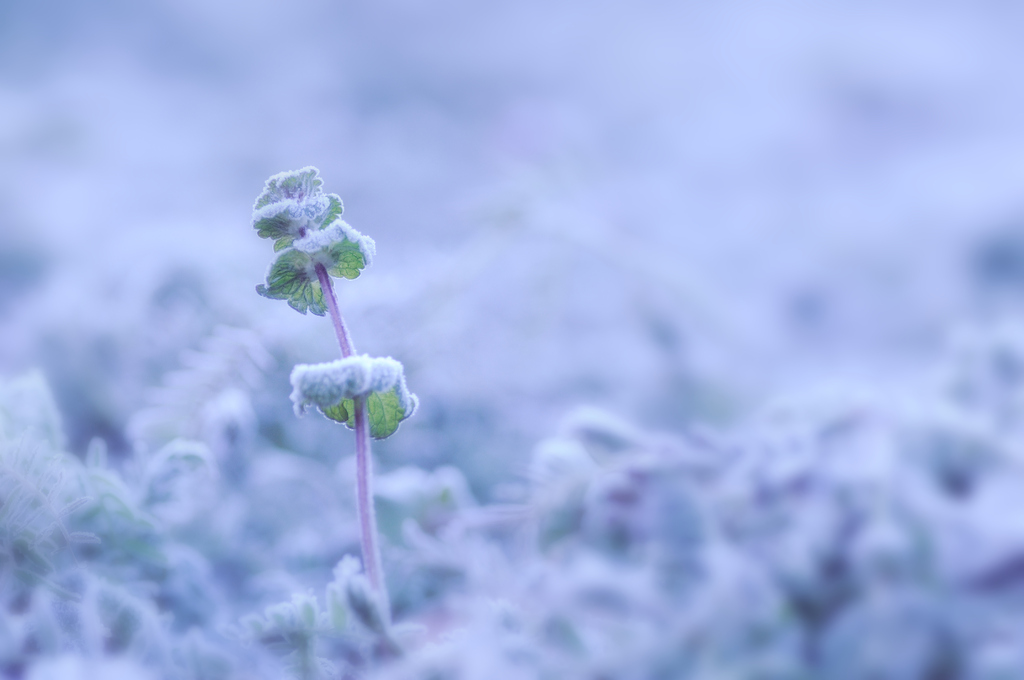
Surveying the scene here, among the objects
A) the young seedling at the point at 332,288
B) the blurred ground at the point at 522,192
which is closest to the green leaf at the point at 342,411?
the young seedling at the point at 332,288

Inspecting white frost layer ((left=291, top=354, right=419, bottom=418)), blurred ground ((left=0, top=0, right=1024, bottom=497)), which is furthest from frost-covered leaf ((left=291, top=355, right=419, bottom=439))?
blurred ground ((left=0, top=0, right=1024, bottom=497))

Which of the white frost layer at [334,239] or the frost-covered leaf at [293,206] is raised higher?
the frost-covered leaf at [293,206]

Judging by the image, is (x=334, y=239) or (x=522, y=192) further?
(x=522, y=192)

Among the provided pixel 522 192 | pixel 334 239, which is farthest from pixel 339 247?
pixel 522 192

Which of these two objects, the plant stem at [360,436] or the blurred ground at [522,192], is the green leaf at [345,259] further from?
the blurred ground at [522,192]

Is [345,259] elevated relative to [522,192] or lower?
lower

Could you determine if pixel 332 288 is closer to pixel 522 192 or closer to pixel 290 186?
pixel 290 186

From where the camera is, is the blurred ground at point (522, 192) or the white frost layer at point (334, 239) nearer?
the white frost layer at point (334, 239)

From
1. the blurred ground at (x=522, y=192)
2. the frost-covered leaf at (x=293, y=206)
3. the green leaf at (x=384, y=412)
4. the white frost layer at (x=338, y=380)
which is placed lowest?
the white frost layer at (x=338, y=380)
